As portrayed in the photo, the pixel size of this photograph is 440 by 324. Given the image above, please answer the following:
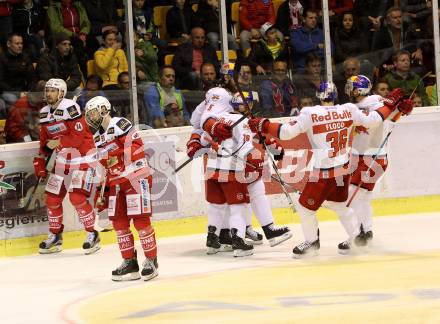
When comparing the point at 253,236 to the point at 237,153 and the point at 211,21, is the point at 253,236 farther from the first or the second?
the point at 211,21

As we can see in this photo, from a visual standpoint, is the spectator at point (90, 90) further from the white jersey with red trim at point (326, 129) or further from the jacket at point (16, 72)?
the white jersey with red trim at point (326, 129)

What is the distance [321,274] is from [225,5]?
3597mm

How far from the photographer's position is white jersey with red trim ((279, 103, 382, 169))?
8664 mm

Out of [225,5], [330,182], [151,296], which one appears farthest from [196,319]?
[225,5]

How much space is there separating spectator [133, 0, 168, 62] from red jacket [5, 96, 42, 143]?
1.23 meters

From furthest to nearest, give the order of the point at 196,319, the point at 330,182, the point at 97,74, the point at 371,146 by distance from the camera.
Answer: the point at 97,74, the point at 371,146, the point at 330,182, the point at 196,319

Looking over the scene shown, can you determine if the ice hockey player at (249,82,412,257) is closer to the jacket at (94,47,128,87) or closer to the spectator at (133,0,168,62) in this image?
the jacket at (94,47,128,87)

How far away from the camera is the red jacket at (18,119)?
992 centimetres

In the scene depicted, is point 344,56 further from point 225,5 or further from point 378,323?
point 378,323

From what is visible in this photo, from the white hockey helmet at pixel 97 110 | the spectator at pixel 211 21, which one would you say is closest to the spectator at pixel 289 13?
the spectator at pixel 211 21

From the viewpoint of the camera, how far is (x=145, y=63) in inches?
415

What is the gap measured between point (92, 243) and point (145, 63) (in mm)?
1797

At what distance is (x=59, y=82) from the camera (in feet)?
32.1

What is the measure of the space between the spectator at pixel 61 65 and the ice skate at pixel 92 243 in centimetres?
132
